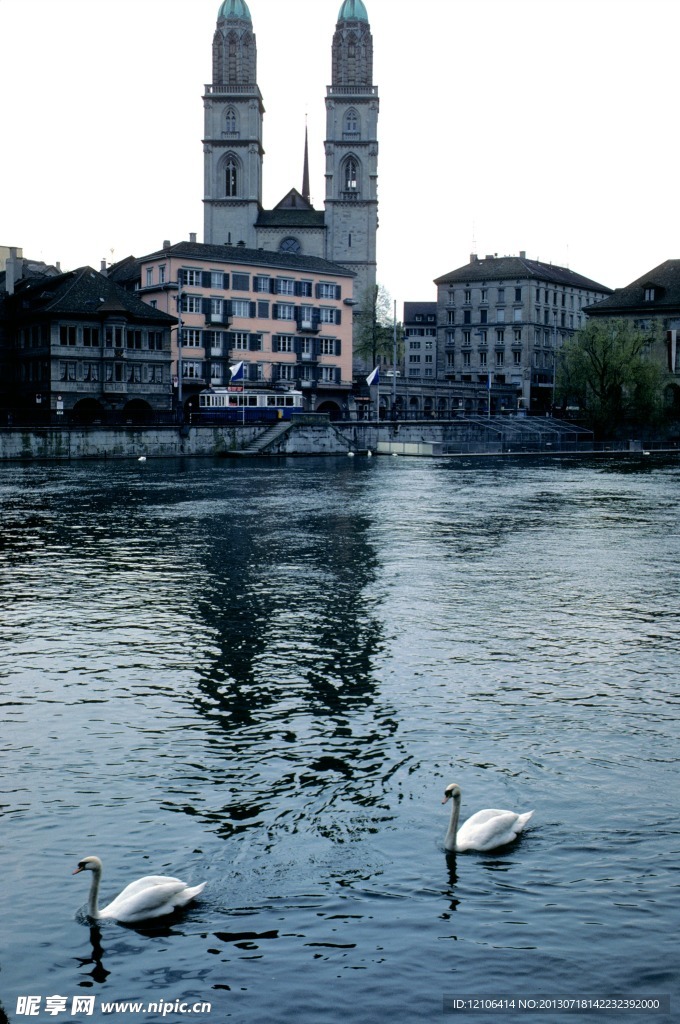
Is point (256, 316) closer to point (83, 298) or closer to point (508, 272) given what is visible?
A: point (83, 298)

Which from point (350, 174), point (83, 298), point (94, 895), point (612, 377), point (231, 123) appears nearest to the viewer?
point (94, 895)

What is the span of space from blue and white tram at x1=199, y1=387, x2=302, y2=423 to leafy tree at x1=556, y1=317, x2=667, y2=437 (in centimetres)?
2836

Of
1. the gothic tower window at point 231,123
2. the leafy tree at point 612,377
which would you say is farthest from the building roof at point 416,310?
the leafy tree at point 612,377

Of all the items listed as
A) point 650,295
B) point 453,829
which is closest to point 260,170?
point 650,295

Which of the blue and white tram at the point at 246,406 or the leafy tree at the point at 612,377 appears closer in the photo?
the blue and white tram at the point at 246,406

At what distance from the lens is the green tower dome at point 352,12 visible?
438 ft

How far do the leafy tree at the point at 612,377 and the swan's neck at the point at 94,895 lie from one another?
9425 centimetres

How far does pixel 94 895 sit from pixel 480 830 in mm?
3536

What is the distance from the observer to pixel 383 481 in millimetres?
59656

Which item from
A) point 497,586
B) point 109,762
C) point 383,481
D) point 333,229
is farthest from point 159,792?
point 333,229

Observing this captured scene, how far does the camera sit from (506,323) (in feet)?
468

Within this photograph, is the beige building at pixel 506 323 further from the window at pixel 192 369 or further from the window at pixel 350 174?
the window at pixel 192 369

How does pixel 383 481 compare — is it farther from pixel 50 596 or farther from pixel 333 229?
pixel 333 229

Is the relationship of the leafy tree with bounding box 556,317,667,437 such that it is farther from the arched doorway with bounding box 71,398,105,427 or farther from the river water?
the river water
